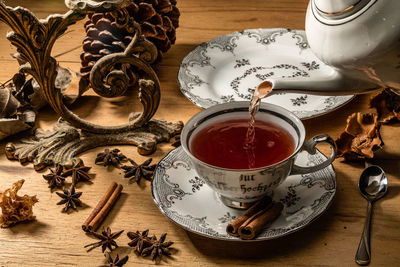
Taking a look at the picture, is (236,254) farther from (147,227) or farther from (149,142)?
(149,142)

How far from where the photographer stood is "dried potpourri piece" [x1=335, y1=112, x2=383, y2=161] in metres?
1.01

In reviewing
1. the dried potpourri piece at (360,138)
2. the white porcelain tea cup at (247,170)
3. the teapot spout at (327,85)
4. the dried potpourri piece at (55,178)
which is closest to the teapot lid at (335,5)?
the teapot spout at (327,85)

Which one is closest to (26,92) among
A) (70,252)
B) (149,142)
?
(149,142)

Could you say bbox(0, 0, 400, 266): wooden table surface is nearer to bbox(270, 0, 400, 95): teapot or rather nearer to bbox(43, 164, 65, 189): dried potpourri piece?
bbox(43, 164, 65, 189): dried potpourri piece

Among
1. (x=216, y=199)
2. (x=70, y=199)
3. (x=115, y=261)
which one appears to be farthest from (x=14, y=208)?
(x=216, y=199)

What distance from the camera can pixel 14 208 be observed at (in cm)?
93

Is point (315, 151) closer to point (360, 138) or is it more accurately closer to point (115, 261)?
point (360, 138)

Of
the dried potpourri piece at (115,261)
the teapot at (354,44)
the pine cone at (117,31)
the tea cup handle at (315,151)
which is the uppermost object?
the teapot at (354,44)

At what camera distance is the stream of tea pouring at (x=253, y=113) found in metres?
0.88

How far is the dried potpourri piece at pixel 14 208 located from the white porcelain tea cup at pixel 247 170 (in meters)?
0.29

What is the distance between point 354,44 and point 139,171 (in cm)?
48

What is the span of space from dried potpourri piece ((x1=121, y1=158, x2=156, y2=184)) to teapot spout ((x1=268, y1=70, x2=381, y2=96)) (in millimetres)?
318

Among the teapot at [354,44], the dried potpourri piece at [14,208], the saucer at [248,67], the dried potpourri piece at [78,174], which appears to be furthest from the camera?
the saucer at [248,67]

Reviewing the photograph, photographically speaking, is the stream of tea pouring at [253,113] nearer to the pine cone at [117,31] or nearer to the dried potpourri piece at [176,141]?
the dried potpourri piece at [176,141]
